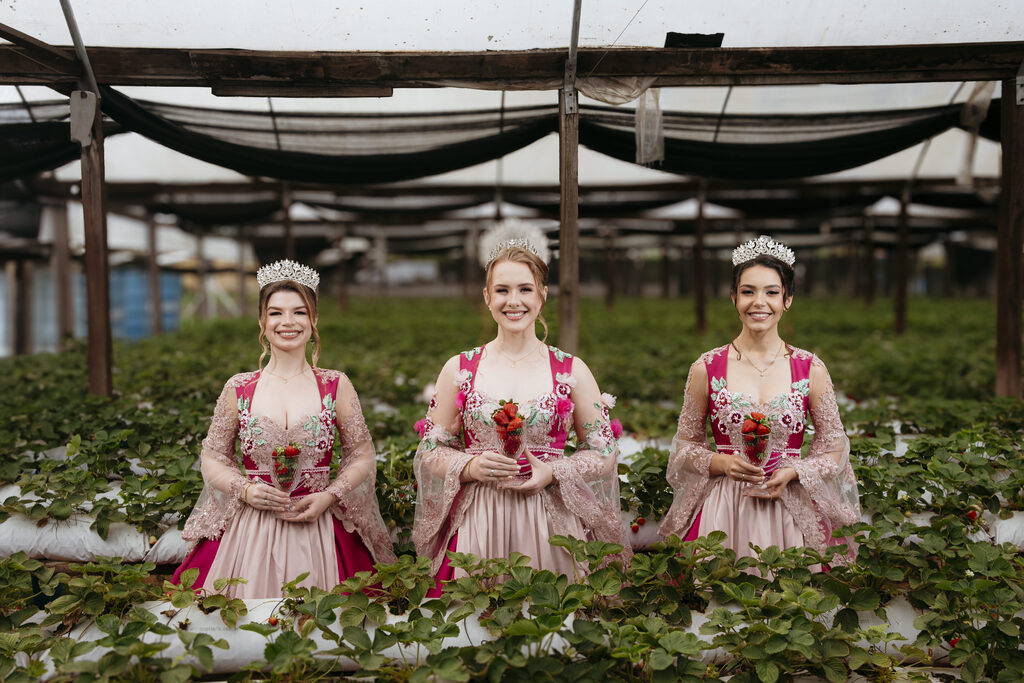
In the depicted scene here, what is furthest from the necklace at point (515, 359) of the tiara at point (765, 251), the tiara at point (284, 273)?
the tiara at point (765, 251)

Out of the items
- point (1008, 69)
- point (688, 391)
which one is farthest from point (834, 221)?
point (688, 391)

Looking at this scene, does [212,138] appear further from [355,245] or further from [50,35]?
[355,245]

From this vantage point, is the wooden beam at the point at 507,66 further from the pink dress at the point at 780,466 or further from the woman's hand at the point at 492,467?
the woman's hand at the point at 492,467

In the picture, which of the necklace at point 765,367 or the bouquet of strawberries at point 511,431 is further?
the necklace at point 765,367

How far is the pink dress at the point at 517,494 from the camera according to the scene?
2.46 meters

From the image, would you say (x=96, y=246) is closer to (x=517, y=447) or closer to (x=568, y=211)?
(x=568, y=211)

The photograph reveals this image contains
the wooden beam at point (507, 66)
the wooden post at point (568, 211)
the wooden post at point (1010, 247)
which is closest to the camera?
the wooden beam at point (507, 66)

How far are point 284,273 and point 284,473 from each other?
2.46 feet

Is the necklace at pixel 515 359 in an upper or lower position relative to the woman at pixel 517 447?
upper

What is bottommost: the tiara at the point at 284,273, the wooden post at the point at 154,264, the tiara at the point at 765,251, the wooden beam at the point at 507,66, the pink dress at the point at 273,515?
the pink dress at the point at 273,515

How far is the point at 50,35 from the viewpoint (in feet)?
12.1

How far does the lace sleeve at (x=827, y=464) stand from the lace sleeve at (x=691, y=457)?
0.30 meters

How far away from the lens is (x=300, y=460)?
2.54 meters

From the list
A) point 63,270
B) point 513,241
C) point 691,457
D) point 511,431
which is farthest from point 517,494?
point 63,270
